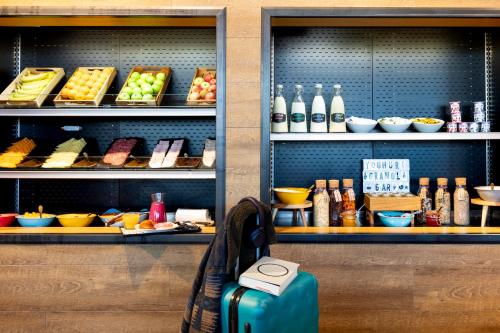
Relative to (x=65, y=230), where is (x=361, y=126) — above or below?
above

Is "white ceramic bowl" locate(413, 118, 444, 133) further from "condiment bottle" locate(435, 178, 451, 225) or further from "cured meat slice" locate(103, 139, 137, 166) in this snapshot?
"cured meat slice" locate(103, 139, 137, 166)

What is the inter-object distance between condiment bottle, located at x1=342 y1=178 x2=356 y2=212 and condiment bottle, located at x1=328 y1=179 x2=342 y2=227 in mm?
40

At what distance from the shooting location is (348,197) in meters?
3.17

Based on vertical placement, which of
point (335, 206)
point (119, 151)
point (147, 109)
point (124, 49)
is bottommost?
point (335, 206)

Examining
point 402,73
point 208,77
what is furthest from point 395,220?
point 208,77

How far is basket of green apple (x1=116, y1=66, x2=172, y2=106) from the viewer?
2900 millimetres

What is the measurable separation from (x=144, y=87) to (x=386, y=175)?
6.04 ft

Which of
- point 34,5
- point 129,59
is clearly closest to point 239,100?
point 129,59

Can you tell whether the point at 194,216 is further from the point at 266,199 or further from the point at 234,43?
the point at 234,43

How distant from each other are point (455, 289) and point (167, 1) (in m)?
2.44

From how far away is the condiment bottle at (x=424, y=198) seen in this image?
311cm

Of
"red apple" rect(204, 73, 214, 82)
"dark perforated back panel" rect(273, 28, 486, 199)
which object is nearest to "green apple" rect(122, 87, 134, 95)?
"red apple" rect(204, 73, 214, 82)

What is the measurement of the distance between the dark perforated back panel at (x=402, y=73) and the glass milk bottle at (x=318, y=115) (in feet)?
0.91

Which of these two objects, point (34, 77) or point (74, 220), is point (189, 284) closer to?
point (74, 220)
